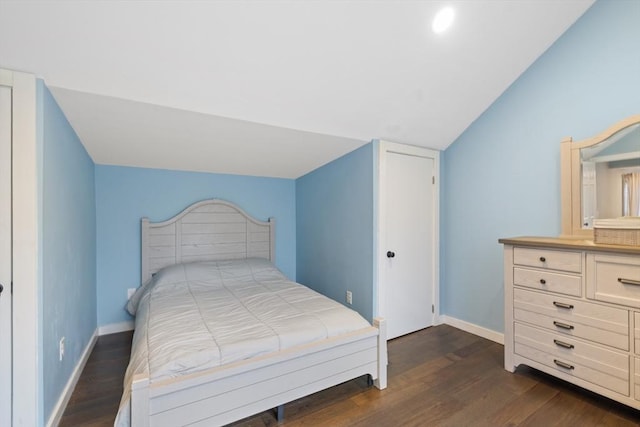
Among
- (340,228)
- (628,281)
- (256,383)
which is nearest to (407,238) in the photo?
(340,228)

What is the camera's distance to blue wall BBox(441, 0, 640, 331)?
199cm

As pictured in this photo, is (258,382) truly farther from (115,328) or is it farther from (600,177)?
(600,177)

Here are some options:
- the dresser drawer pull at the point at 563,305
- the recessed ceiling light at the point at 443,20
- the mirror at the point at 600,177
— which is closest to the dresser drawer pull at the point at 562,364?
the dresser drawer pull at the point at 563,305

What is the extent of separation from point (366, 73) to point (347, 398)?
2.20 m

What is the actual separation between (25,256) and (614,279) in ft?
10.3

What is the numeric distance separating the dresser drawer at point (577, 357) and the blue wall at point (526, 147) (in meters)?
0.61

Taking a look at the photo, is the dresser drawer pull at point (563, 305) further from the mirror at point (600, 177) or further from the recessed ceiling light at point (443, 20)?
the recessed ceiling light at point (443, 20)

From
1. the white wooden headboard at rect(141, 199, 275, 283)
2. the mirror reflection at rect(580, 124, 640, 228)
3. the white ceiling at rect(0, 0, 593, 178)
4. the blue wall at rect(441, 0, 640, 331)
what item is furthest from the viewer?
the white wooden headboard at rect(141, 199, 275, 283)

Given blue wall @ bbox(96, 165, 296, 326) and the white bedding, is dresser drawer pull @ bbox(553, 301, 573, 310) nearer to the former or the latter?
the white bedding

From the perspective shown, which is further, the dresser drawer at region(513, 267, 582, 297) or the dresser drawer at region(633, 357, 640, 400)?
the dresser drawer at region(513, 267, 582, 297)

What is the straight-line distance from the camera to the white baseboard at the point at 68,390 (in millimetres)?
1512

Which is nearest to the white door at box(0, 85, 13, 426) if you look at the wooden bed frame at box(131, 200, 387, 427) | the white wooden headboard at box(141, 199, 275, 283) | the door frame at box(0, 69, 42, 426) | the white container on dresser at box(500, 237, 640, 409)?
the door frame at box(0, 69, 42, 426)

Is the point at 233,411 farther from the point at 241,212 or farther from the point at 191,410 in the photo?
the point at 241,212

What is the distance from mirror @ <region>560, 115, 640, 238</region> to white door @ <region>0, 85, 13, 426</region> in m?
3.51
